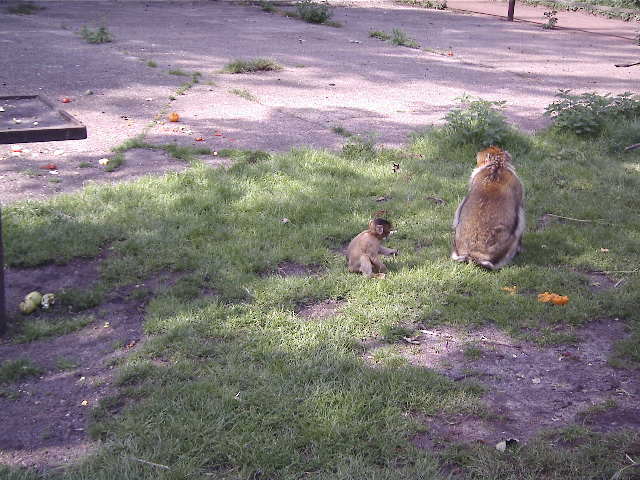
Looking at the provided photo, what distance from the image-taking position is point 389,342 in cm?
460

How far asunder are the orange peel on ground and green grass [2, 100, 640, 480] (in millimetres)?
75

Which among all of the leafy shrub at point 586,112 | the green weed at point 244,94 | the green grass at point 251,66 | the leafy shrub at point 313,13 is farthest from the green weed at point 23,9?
the leafy shrub at point 586,112

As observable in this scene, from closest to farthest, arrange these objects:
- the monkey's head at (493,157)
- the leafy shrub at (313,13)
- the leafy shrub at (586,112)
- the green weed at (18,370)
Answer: the green weed at (18,370) → the monkey's head at (493,157) → the leafy shrub at (586,112) → the leafy shrub at (313,13)

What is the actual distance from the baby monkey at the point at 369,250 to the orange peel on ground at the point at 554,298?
4.16 ft

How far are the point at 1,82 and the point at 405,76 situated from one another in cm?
704

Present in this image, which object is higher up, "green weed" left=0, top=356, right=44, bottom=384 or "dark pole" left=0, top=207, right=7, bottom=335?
"dark pole" left=0, top=207, right=7, bottom=335

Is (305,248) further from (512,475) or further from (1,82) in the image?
(1,82)

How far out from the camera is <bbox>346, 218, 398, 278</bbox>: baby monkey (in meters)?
5.32

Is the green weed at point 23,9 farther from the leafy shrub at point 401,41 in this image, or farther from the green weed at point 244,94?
the green weed at point 244,94

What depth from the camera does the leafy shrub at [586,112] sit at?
9.01m

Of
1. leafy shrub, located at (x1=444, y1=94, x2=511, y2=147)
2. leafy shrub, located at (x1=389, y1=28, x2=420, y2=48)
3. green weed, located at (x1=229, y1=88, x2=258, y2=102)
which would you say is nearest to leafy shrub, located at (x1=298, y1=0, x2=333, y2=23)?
leafy shrub, located at (x1=389, y1=28, x2=420, y2=48)

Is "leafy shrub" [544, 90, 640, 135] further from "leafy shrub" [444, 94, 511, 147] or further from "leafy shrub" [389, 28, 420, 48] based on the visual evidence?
"leafy shrub" [389, 28, 420, 48]

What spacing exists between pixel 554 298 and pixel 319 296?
184 centimetres

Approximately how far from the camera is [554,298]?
5.11 metres
